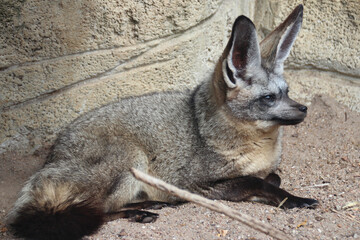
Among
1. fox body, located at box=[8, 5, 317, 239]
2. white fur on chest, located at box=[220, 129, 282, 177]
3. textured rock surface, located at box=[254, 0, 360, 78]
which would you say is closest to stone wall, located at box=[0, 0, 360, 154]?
textured rock surface, located at box=[254, 0, 360, 78]

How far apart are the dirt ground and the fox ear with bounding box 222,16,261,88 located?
3.41 ft

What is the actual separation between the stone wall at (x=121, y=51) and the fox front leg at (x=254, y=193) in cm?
109

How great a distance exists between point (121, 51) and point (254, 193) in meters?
1.84

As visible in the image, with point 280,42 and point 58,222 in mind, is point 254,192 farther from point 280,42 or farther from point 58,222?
point 58,222

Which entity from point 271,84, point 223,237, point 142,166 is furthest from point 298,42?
point 223,237

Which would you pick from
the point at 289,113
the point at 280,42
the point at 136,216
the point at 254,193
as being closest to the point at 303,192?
the point at 254,193

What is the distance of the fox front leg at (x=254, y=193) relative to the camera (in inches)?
139

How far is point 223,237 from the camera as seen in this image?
9.84 ft

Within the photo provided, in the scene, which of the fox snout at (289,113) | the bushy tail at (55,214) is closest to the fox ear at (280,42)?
the fox snout at (289,113)

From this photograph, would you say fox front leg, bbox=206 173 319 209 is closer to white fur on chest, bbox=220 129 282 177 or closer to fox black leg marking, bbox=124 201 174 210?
white fur on chest, bbox=220 129 282 177

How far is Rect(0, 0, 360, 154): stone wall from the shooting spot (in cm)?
387

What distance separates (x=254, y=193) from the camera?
3.62m

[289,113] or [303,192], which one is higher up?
[289,113]

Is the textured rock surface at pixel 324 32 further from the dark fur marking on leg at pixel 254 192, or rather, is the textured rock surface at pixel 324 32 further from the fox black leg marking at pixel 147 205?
the fox black leg marking at pixel 147 205
